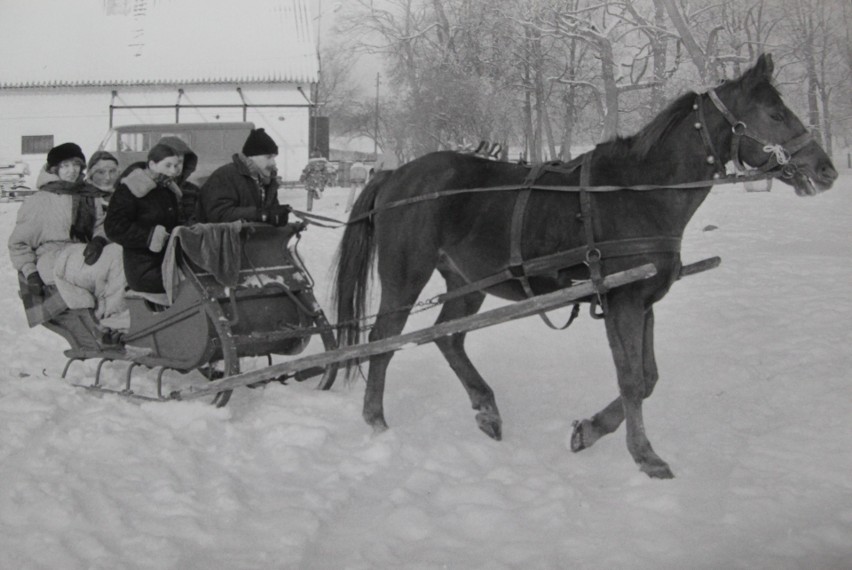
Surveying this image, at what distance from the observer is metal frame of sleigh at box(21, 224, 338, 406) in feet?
15.3

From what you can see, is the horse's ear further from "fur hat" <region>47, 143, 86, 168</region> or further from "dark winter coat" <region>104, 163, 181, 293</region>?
"fur hat" <region>47, 143, 86, 168</region>

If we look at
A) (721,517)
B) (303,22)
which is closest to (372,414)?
(721,517)

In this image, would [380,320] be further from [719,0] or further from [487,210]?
[719,0]

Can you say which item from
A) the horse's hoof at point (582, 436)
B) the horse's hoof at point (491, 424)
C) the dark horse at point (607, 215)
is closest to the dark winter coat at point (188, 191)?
the dark horse at point (607, 215)

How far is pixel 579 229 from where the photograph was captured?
13.2 ft

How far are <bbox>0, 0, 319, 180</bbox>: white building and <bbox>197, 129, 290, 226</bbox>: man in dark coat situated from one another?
794 inches

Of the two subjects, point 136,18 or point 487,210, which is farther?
point 136,18

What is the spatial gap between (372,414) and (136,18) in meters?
26.2

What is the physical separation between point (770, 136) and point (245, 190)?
3.23 m

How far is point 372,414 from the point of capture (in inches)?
182

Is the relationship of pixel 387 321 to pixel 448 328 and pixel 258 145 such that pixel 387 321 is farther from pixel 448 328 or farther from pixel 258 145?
pixel 258 145

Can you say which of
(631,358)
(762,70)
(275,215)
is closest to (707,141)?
(762,70)

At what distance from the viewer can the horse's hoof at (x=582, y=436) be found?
4.14m

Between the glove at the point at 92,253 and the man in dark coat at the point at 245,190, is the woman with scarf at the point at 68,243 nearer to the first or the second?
the glove at the point at 92,253
